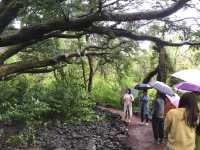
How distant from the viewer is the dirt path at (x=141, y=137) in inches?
630

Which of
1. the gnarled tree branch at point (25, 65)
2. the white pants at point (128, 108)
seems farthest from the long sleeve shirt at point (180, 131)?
the white pants at point (128, 108)

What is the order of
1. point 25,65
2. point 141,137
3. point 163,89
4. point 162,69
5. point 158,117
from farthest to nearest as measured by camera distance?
1. point 162,69
2. point 141,137
3. point 158,117
4. point 25,65
5. point 163,89

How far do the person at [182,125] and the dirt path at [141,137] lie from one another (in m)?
7.90

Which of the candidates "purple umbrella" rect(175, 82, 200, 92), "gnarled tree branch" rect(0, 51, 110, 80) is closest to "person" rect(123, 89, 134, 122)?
"gnarled tree branch" rect(0, 51, 110, 80)

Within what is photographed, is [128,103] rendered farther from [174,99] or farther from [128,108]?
[174,99]

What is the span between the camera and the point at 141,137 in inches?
717

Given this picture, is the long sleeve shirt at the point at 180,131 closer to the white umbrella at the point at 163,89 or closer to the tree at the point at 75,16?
the tree at the point at 75,16

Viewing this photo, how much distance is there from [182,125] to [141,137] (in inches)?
424

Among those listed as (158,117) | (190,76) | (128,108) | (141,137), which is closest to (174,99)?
(158,117)

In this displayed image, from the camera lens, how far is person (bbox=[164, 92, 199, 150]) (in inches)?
292

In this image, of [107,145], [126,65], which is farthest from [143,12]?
[126,65]

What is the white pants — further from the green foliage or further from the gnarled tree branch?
the green foliage

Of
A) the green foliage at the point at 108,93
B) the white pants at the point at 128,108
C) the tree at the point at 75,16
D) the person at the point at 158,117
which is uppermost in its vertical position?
the tree at the point at 75,16

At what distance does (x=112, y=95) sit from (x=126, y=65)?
36.1 ft
